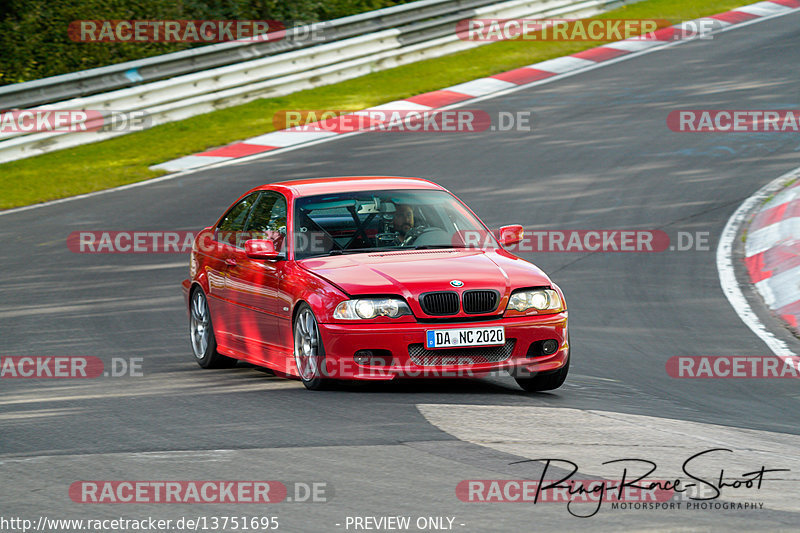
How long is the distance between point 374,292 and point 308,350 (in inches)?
25.8

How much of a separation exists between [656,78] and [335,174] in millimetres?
7790

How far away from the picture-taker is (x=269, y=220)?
29.2ft

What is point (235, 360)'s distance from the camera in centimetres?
960

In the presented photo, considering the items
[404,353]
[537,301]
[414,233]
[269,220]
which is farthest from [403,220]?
[404,353]

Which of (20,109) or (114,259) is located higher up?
(20,109)

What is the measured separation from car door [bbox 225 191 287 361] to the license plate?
137 cm

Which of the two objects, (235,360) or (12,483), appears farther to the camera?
(235,360)

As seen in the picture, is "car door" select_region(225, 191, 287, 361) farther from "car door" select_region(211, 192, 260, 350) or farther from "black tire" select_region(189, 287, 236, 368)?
"black tire" select_region(189, 287, 236, 368)

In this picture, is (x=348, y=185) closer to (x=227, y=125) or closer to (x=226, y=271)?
(x=226, y=271)

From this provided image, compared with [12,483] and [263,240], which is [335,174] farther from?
[12,483]

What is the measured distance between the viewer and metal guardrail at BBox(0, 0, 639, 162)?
1939 centimetres

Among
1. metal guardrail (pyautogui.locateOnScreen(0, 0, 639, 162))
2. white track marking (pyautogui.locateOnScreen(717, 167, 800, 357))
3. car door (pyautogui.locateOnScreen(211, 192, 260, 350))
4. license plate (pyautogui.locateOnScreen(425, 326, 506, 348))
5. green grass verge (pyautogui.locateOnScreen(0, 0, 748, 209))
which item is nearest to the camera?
license plate (pyautogui.locateOnScreen(425, 326, 506, 348))

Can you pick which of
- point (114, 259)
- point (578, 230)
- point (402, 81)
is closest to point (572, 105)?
point (402, 81)

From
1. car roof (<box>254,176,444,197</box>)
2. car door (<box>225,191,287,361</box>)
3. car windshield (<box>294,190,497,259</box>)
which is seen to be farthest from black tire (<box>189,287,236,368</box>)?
car windshield (<box>294,190,497,259</box>)
